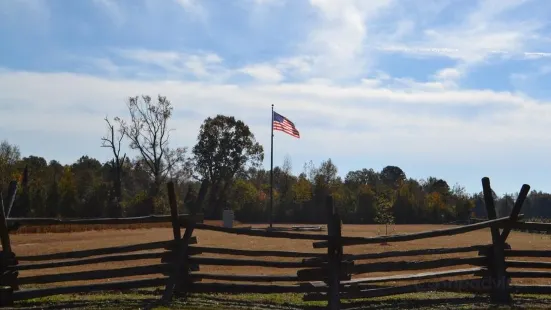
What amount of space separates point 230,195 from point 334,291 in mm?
78872

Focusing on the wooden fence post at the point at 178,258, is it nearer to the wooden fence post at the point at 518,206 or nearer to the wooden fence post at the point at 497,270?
the wooden fence post at the point at 497,270

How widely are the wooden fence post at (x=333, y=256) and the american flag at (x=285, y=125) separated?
34676 mm

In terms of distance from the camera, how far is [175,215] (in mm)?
10023

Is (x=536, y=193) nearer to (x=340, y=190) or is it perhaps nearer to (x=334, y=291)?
(x=340, y=190)

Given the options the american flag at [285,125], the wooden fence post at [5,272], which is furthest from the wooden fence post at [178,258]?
the american flag at [285,125]

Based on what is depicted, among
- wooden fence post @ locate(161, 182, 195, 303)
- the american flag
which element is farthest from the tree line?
wooden fence post @ locate(161, 182, 195, 303)


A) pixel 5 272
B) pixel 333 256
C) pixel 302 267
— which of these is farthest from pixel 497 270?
pixel 5 272

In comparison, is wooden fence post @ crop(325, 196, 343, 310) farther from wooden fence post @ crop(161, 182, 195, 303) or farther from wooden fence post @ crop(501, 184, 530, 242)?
wooden fence post @ crop(501, 184, 530, 242)

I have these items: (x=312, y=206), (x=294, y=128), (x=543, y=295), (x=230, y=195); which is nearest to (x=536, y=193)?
(x=312, y=206)

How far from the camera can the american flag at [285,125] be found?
44.4 meters

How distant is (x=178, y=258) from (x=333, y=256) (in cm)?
262

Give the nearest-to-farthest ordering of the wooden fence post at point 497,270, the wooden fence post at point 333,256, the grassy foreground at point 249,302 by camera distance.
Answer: the wooden fence post at point 333,256 → the grassy foreground at point 249,302 → the wooden fence post at point 497,270

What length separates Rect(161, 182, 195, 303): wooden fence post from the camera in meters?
10.1

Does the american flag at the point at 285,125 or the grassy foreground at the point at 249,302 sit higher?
the american flag at the point at 285,125
